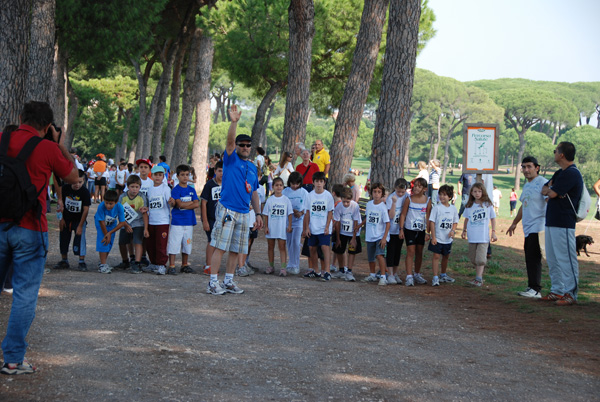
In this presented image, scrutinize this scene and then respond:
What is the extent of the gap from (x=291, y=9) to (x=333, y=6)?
35.9 feet

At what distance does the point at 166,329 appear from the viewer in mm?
6098

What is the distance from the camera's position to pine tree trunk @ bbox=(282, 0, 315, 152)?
16844mm

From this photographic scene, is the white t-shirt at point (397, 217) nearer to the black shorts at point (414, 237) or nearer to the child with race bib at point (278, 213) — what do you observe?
the black shorts at point (414, 237)

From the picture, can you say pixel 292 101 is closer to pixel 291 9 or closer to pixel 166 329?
pixel 291 9

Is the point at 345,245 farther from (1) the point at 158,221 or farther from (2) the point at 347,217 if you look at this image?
(1) the point at 158,221

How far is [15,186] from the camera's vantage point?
14.4ft

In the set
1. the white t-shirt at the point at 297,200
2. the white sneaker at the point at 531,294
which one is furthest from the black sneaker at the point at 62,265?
the white sneaker at the point at 531,294

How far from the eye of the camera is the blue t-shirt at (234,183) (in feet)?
26.4

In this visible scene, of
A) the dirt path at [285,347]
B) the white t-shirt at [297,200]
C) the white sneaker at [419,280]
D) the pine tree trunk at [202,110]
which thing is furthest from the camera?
the pine tree trunk at [202,110]

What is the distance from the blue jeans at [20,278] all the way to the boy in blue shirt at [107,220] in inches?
199

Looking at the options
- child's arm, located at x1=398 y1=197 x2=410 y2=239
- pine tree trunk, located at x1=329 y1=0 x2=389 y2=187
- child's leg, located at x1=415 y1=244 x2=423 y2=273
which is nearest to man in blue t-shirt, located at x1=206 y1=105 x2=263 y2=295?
child's arm, located at x1=398 y1=197 x2=410 y2=239

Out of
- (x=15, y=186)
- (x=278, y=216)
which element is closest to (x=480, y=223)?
(x=278, y=216)

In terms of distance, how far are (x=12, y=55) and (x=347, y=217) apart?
5.75 meters

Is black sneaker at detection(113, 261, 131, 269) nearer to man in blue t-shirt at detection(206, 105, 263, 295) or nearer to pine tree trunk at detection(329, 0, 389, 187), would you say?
man in blue t-shirt at detection(206, 105, 263, 295)
